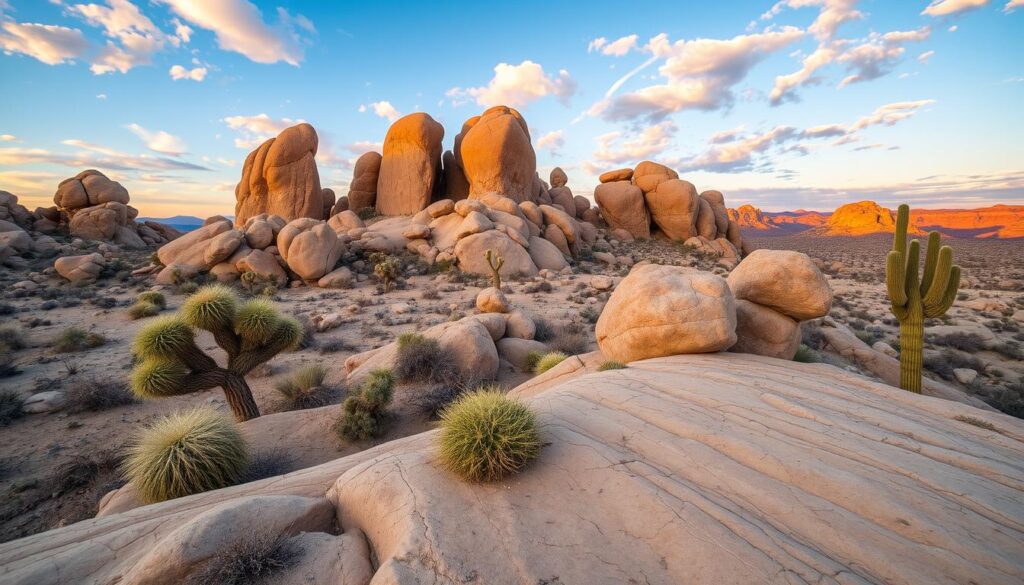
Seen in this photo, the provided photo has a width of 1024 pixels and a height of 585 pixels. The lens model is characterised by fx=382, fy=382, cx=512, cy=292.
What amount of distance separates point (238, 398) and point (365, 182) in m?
31.8

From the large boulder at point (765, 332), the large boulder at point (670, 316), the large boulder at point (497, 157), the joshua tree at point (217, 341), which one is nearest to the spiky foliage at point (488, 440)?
the large boulder at point (670, 316)

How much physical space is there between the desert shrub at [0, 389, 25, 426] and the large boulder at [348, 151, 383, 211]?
29324mm

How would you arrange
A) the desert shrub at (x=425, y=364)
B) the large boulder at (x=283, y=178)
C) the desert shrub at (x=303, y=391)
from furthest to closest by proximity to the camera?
the large boulder at (x=283, y=178) < the desert shrub at (x=425, y=364) < the desert shrub at (x=303, y=391)

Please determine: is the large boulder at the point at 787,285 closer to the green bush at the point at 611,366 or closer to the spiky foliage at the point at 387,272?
the green bush at the point at 611,366

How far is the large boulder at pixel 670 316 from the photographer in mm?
6609

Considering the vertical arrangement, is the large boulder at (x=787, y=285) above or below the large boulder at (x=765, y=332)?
above

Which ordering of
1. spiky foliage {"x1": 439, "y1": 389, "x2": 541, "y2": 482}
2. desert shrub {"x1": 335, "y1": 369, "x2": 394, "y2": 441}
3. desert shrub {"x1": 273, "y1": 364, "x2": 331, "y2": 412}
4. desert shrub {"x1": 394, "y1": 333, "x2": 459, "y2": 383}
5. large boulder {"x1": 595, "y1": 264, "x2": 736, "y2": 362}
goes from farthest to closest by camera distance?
desert shrub {"x1": 394, "y1": 333, "x2": 459, "y2": 383}, desert shrub {"x1": 273, "y1": 364, "x2": 331, "y2": 412}, desert shrub {"x1": 335, "y1": 369, "x2": 394, "y2": 441}, large boulder {"x1": 595, "y1": 264, "x2": 736, "y2": 362}, spiky foliage {"x1": 439, "y1": 389, "x2": 541, "y2": 482}

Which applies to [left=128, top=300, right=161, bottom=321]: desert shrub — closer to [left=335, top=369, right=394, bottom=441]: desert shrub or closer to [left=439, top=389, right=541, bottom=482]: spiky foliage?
[left=335, top=369, right=394, bottom=441]: desert shrub

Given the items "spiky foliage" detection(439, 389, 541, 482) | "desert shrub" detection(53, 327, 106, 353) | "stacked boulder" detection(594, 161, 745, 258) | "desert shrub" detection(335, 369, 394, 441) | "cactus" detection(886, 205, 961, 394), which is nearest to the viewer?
"spiky foliage" detection(439, 389, 541, 482)

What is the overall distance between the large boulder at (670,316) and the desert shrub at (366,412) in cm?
459

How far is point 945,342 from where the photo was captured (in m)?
12.1

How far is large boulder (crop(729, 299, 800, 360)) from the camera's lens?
294 inches

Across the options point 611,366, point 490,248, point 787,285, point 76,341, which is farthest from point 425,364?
point 490,248

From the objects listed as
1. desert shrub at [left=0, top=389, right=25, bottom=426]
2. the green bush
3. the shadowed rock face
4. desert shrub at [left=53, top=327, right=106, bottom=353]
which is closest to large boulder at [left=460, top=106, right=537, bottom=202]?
desert shrub at [left=53, top=327, right=106, bottom=353]
